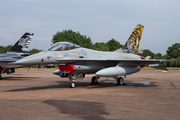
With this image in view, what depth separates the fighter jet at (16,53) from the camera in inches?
669

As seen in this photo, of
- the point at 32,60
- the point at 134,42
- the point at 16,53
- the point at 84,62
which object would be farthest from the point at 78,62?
the point at 16,53

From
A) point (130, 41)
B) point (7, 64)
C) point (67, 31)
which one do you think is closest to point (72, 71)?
point (130, 41)

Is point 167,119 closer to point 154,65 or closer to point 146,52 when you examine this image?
point 154,65

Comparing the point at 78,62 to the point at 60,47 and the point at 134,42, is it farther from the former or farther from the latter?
the point at 134,42

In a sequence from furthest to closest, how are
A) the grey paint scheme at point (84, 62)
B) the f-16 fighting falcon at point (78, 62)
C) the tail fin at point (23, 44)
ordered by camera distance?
the tail fin at point (23, 44), the f-16 fighting falcon at point (78, 62), the grey paint scheme at point (84, 62)

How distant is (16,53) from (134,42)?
34.9ft

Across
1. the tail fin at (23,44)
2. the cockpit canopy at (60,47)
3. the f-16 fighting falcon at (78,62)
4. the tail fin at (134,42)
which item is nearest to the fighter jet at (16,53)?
the tail fin at (23,44)

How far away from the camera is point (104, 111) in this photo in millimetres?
5539

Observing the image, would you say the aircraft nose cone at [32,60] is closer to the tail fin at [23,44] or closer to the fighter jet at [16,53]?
the fighter jet at [16,53]

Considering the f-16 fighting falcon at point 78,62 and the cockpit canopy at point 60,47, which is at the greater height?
the cockpit canopy at point 60,47

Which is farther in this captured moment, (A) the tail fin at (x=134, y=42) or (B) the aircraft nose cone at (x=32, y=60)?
(A) the tail fin at (x=134, y=42)

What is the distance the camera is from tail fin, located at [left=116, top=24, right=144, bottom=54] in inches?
599

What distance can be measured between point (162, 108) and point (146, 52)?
104798 millimetres

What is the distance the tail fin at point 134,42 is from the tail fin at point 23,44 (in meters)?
9.21
